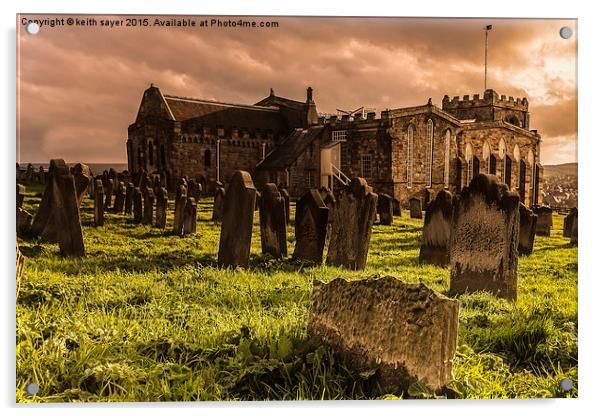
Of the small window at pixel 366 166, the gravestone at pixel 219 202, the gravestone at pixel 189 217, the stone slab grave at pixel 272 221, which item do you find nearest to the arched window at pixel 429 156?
the small window at pixel 366 166

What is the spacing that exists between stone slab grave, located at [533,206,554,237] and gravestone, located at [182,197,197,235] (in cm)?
248

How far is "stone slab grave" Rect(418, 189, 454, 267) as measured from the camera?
12.6 ft

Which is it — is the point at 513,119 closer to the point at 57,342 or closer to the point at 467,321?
the point at 467,321

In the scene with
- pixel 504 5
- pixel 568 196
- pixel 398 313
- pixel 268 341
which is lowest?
pixel 268 341

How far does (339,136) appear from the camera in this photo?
12.8ft

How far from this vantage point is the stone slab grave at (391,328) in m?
2.60

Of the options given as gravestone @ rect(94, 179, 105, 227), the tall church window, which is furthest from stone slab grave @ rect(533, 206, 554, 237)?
gravestone @ rect(94, 179, 105, 227)

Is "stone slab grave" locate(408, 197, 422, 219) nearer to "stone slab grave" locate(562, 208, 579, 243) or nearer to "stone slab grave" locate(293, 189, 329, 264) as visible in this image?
"stone slab grave" locate(293, 189, 329, 264)

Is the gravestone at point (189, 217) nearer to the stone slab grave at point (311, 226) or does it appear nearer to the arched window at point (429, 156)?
the stone slab grave at point (311, 226)

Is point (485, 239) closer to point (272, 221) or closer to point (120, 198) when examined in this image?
point (272, 221)

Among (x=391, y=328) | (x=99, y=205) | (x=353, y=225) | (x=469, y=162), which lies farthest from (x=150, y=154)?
(x=469, y=162)
